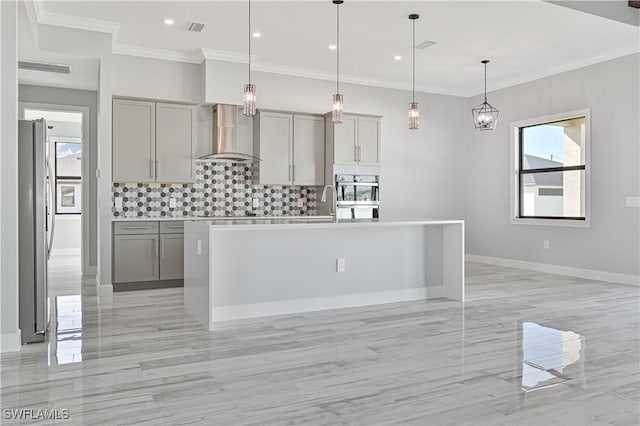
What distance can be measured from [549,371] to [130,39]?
5.52 m

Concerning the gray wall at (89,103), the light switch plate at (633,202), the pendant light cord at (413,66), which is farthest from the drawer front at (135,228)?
the light switch plate at (633,202)

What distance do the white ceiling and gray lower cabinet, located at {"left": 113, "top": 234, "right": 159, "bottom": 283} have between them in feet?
7.77

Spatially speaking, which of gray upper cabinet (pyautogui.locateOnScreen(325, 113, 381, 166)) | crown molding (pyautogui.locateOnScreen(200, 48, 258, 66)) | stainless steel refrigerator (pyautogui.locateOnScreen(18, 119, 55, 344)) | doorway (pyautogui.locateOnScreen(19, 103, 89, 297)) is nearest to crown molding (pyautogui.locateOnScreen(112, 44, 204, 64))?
crown molding (pyautogui.locateOnScreen(200, 48, 258, 66))

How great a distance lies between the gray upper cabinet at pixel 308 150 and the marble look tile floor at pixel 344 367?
2.80 m

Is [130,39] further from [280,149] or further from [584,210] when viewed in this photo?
[584,210]

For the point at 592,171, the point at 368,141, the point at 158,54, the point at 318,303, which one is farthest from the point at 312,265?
the point at 592,171

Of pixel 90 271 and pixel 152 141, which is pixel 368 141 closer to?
pixel 152 141

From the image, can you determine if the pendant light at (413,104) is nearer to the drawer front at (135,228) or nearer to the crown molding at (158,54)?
the crown molding at (158,54)

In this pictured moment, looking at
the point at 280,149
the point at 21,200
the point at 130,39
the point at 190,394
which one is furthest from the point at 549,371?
the point at 130,39

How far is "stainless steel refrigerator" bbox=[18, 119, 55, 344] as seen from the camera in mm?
3479

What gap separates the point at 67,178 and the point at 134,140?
616 cm

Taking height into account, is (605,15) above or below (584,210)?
above

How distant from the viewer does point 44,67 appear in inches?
228

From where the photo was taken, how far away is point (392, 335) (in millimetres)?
3715
